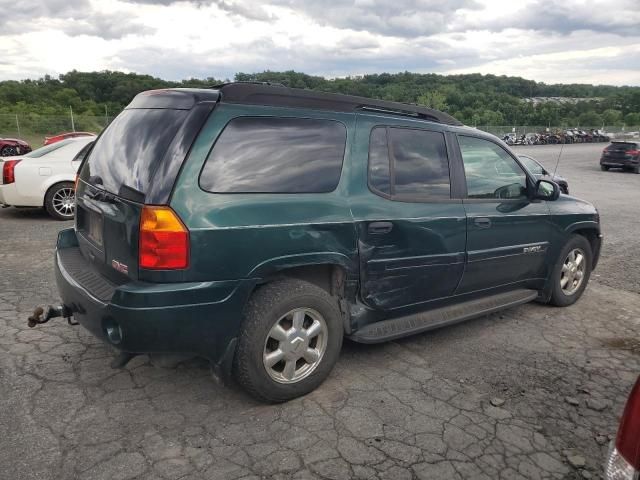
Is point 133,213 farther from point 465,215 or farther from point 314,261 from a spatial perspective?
point 465,215

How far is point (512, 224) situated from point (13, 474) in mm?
3713

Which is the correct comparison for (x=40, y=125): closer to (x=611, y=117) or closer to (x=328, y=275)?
(x=328, y=275)

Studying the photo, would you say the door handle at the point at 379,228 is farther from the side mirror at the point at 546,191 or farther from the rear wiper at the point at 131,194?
the side mirror at the point at 546,191

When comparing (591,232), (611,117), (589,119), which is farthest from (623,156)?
(611,117)

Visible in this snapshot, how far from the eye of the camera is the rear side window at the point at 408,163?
351 centimetres

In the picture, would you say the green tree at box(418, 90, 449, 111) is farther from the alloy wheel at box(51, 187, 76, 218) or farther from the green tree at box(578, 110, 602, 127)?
the alloy wheel at box(51, 187, 76, 218)

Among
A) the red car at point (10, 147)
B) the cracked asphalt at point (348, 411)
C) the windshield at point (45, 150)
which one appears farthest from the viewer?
the red car at point (10, 147)

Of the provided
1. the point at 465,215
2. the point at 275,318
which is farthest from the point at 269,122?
the point at 465,215

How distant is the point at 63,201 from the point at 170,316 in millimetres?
6951

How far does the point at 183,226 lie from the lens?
271cm

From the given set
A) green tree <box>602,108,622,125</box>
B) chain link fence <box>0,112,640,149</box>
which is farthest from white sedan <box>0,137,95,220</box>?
green tree <box>602,108,622,125</box>

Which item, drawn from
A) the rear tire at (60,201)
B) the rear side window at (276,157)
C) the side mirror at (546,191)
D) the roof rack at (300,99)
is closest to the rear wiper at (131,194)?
the rear side window at (276,157)

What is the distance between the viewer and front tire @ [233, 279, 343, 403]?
9.70ft

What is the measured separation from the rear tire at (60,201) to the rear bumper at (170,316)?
20.8ft
